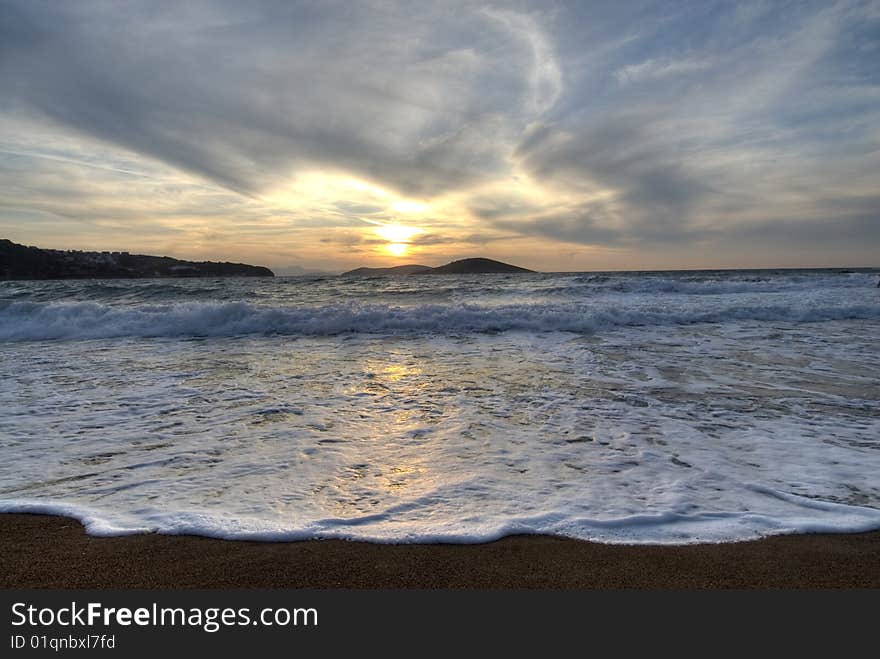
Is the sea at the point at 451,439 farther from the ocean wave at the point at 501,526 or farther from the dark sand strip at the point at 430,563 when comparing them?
the dark sand strip at the point at 430,563

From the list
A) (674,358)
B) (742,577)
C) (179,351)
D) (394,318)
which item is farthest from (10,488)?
(394,318)

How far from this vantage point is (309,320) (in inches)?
589

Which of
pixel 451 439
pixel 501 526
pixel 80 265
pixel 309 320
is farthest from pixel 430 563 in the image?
pixel 80 265

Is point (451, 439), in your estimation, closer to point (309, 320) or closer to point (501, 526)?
point (501, 526)

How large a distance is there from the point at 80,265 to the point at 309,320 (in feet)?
211

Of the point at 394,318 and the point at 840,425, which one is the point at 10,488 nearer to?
the point at 840,425

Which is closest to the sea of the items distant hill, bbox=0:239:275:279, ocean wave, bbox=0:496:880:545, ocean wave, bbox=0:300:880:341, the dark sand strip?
ocean wave, bbox=0:496:880:545

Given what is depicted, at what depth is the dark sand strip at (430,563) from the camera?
252 centimetres

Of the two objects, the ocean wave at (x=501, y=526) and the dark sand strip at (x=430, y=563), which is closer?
the dark sand strip at (x=430, y=563)

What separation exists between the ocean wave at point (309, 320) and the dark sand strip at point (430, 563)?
35.9 ft

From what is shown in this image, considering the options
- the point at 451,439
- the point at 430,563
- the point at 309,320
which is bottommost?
the point at 430,563

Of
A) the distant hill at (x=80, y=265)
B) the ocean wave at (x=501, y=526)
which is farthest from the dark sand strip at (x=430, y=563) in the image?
the distant hill at (x=80, y=265)

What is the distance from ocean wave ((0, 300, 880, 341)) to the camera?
1404cm

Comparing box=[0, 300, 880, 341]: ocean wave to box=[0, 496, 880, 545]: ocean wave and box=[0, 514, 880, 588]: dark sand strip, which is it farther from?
box=[0, 514, 880, 588]: dark sand strip
